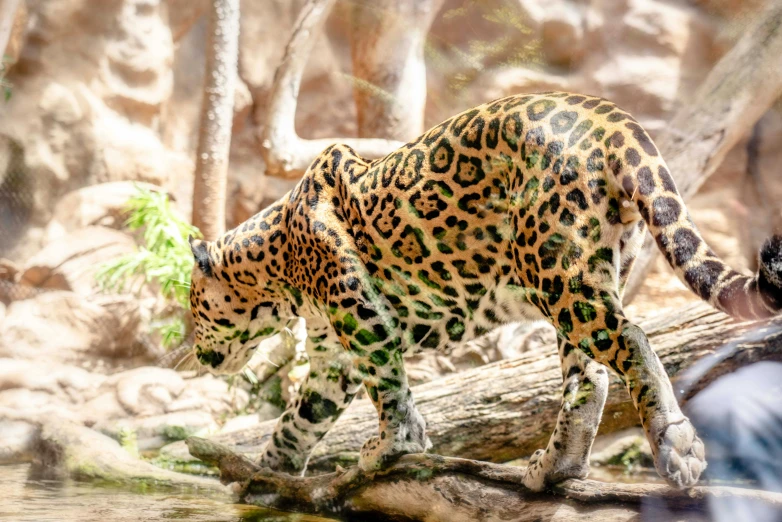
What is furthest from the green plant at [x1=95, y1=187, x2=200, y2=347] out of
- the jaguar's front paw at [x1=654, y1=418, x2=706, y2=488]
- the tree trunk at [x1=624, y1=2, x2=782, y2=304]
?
the jaguar's front paw at [x1=654, y1=418, x2=706, y2=488]

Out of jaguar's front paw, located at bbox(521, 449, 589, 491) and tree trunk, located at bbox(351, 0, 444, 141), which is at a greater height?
tree trunk, located at bbox(351, 0, 444, 141)

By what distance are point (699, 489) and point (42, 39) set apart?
19.3 ft

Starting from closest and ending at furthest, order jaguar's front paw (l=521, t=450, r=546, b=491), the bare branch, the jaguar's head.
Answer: jaguar's front paw (l=521, t=450, r=546, b=491), the bare branch, the jaguar's head

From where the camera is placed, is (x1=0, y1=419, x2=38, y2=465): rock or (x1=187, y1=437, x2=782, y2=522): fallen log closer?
(x1=187, y1=437, x2=782, y2=522): fallen log

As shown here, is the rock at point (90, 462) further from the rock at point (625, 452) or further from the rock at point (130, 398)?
the rock at point (625, 452)

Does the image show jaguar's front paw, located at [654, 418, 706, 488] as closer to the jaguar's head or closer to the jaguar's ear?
the jaguar's head

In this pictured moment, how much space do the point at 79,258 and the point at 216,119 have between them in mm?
2889

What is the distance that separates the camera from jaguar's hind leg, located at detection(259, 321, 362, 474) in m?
3.81

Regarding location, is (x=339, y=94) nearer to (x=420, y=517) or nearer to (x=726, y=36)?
(x=726, y=36)

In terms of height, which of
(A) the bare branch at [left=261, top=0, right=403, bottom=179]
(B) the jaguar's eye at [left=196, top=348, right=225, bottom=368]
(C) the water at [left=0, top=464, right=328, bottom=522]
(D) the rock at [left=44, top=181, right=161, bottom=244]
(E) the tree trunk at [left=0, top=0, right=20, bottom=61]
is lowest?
(C) the water at [left=0, top=464, right=328, bottom=522]

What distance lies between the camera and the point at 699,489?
7.71 feet

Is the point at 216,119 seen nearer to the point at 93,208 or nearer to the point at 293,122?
the point at 293,122

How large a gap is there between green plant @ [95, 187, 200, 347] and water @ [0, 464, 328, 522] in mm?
1912

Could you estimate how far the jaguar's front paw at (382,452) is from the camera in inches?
128
